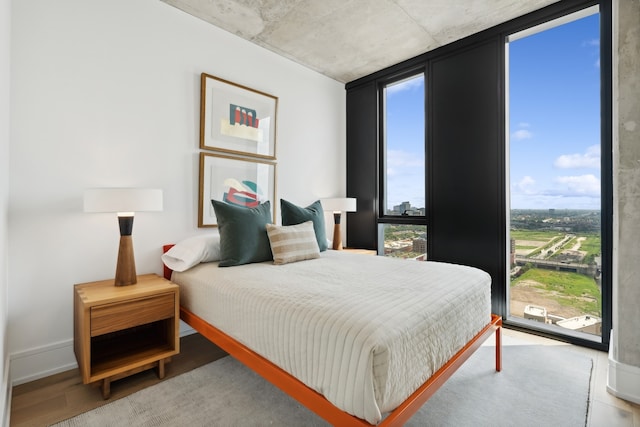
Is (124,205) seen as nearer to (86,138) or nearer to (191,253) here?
(191,253)

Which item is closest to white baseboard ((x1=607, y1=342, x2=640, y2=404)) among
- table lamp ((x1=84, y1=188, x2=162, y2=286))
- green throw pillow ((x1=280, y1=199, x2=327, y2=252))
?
green throw pillow ((x1=280, y1=199, x2=327, y2=252))

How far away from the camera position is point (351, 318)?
1237mm

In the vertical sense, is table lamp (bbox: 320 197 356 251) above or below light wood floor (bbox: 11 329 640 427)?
above

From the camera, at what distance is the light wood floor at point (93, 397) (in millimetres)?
1629

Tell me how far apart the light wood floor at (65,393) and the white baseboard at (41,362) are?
42mm

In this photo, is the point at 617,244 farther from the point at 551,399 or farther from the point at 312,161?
the point at 312,161

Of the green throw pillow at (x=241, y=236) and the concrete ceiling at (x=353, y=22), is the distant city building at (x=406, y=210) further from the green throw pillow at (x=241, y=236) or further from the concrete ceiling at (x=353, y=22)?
the green throw pillow at (x=241, y=236)

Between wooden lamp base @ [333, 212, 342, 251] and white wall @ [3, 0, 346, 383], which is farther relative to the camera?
wooden lamp base @ [333, 212, 342, 251]

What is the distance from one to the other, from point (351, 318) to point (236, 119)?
240cm

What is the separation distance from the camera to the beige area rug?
160cm

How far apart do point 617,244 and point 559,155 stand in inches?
43.1

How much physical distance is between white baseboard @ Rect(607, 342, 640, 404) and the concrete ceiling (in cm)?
277

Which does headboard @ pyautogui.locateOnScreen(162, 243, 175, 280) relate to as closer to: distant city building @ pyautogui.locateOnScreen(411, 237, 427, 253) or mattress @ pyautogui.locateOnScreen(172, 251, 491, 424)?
mattress @ pyautogui.locateOnScreen(172, 251, 491, 424)

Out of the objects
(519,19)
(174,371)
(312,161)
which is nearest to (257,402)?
(174,371)
